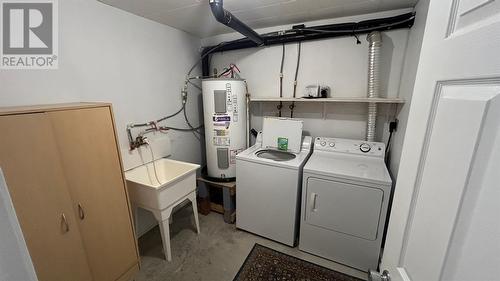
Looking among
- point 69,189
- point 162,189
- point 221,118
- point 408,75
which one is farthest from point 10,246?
point 408,75

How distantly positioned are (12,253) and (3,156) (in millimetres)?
939

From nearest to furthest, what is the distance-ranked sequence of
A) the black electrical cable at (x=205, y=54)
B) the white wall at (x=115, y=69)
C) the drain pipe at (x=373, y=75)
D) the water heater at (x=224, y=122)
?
1. the white wall at (x=115, y=69)
2. the drain pipe at (x=373, y=75)
3. the water heater at (x=224, y=122)
4. the black electrical cable at (x=205, y=54)

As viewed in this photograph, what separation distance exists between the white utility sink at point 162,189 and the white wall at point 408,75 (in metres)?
1.95

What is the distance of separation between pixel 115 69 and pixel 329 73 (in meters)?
2.20

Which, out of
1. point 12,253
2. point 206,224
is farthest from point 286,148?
Answer: point 12,253

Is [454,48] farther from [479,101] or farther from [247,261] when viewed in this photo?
[247,261]

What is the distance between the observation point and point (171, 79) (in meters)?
2.48

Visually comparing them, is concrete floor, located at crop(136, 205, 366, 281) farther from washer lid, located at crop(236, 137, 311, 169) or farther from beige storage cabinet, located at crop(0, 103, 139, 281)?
washer lid, located at crop(236, 137, 311, 169)

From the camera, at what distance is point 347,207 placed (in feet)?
5.81

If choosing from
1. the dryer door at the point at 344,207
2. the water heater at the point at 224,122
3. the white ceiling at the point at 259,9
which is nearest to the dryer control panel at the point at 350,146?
the dryer door at the point at 344,207

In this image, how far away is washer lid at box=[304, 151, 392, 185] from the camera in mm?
1698

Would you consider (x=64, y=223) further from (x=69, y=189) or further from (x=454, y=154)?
(x=454, y=154)

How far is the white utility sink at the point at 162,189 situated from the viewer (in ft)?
5.84

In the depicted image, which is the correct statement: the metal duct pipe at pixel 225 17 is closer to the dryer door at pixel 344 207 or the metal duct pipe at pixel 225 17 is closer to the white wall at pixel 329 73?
the white wall at pixel 329 73
